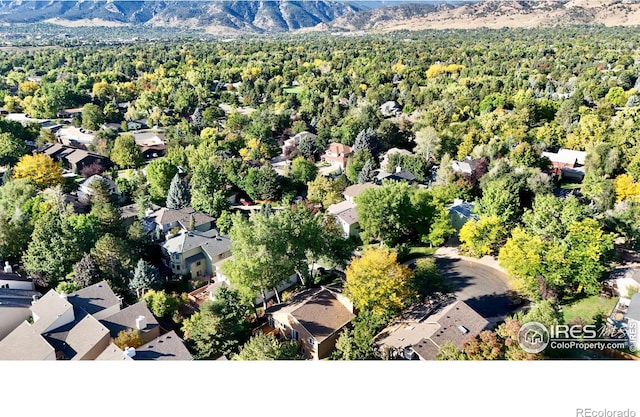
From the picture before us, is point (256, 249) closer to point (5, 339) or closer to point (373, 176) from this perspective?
point (5, 339)

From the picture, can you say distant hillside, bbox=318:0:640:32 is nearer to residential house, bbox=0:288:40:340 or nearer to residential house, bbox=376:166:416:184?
residential house, bbox=376:166:416:184

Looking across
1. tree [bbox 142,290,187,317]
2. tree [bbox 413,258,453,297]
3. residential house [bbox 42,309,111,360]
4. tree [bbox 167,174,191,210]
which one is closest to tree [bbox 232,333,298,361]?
residential house [bbox 42,309,111,360]

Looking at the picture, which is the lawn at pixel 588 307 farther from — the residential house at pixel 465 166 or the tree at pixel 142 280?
the tree at pixel 142 280

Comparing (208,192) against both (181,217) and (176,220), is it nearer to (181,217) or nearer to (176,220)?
(181,217)

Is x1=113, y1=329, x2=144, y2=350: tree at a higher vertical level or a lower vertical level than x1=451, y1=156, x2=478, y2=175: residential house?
lower

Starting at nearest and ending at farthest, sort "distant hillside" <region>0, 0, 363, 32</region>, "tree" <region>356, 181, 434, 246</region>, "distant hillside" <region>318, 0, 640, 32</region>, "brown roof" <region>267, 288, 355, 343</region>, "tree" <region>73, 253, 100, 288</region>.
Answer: "brown roof" <region>267, 288, 355, 343</region> → "tree" <region>73, 253, 100, 288</region> → "tree" <region>356, 181, 434, 246</region> → "distant hillside" <region>318, 0, 640, 32</region> → "distant hillside" <region>0, 0, 363, 32</region>

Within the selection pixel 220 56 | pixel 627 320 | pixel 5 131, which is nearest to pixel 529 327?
pixel 627 320

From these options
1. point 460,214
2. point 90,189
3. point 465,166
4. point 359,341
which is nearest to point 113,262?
point 90,189
